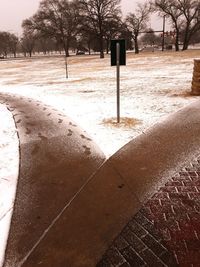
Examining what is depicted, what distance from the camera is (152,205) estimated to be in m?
4.18

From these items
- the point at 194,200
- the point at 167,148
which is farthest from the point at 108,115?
the point at 194,200

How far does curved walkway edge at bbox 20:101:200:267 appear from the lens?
11.0 ft

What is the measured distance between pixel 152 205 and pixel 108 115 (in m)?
5.66

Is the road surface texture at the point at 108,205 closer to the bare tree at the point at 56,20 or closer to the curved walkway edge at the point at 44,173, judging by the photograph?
the curved walkway edge at the point at 44,173

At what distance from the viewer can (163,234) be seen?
357cm

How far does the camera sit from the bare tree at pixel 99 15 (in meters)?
46.8

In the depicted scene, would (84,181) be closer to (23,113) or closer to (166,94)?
(23,113)

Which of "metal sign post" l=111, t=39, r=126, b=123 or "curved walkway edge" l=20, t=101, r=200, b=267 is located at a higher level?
"metal sign post" l=111, t=39, r=126, b=123

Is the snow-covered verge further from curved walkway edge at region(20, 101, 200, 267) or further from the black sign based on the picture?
the black sign

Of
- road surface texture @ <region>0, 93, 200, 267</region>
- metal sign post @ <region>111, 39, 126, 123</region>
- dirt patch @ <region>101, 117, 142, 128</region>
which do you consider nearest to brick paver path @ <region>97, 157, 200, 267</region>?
road surface texture @ <region>0, 93, 200, 267</region>

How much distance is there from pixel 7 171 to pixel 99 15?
4552 centimetres

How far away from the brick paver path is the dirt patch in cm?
382

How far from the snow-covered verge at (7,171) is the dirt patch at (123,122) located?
260 cm

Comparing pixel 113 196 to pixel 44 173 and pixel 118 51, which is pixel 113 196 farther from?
pixel 118 51
